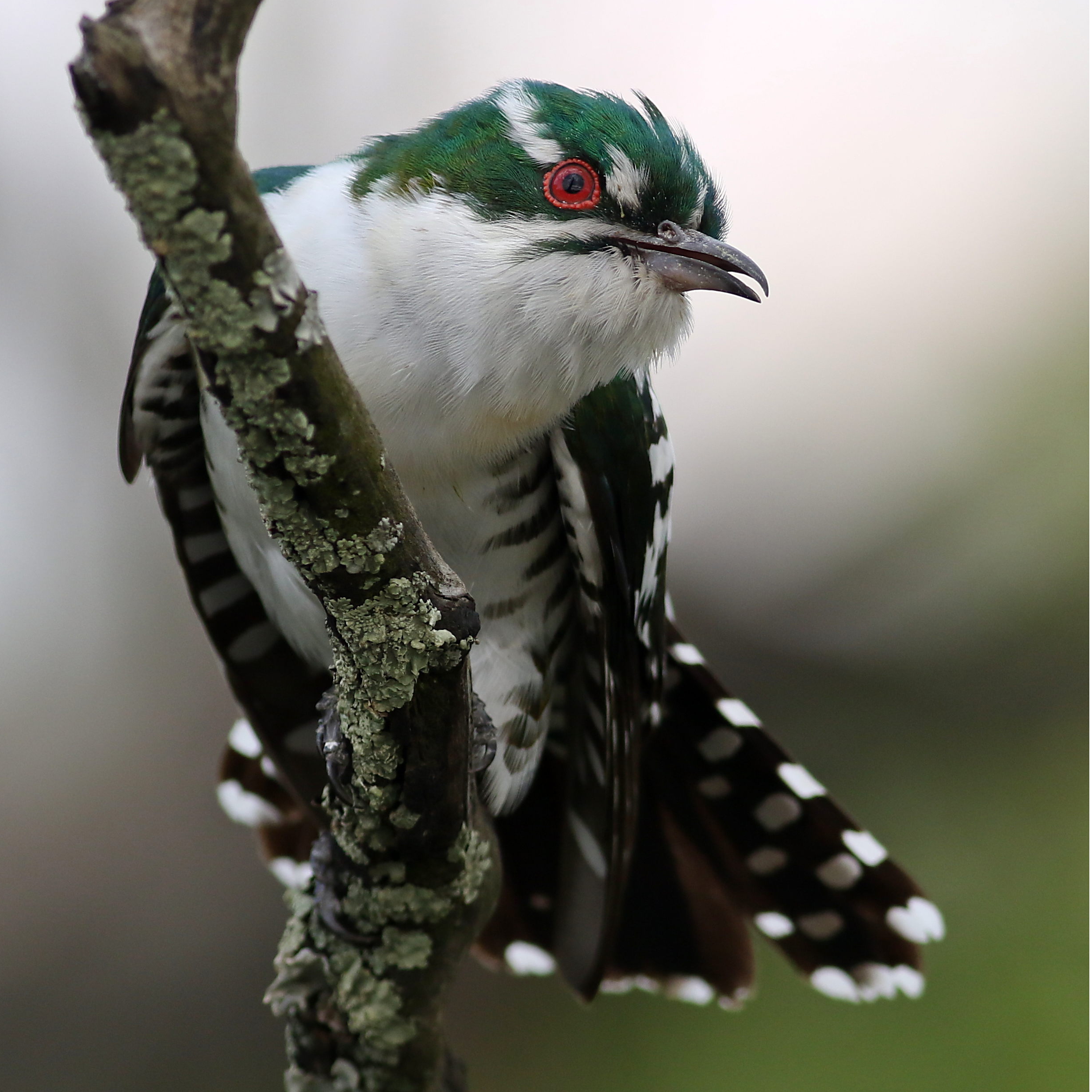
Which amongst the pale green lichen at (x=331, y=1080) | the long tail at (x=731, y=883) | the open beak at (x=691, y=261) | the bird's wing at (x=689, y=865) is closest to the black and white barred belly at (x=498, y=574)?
the bird's wing at (x=689, y=865)

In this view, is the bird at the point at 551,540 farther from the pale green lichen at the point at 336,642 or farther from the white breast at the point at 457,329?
the pale green lichen at the point at 336,642

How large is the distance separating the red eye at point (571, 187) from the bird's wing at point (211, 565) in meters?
0.70

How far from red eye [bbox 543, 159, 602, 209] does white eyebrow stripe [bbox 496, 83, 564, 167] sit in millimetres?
25

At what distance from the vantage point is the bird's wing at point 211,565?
2301mm

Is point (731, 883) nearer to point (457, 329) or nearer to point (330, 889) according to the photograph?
point (330, 889)

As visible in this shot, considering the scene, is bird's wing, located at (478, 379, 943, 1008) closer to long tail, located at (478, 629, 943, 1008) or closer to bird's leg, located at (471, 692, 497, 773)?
long tail, located at (478, 629, 943, 1008)

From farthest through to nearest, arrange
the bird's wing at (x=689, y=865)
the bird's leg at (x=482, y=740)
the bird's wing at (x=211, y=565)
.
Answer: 1. the bird's wing at (x=689, y=865)
2. the bird's wing at (x=211, y=565)
3. the bird's leg at (x=482, y=740)

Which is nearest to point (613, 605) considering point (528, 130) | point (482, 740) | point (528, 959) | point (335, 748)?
point (482, 740)

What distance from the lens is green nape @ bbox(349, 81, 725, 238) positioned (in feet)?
6.10

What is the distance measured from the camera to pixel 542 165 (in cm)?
187

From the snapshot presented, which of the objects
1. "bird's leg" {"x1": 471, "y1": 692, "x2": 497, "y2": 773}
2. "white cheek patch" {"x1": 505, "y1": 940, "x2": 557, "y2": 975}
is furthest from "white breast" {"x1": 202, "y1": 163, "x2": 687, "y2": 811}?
"white cheek patch" {"x1": 505, "y1": 940, "x2": 557, "y2": 975}

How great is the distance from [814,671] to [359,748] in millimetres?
2147

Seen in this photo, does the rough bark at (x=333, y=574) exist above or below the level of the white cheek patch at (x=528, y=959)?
above

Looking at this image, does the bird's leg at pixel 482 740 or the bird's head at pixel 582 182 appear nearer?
the bird's head at pixel 582 182
